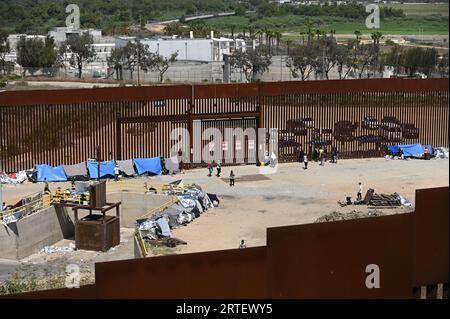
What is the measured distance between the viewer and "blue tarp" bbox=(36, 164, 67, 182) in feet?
107

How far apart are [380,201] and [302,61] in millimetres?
47664

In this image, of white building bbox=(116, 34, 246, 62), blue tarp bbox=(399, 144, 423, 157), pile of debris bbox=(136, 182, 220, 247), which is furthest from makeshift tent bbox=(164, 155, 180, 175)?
white building bbox=(116, 34, 246, 62)

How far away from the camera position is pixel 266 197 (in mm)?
30391

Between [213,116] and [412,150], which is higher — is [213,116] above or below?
above

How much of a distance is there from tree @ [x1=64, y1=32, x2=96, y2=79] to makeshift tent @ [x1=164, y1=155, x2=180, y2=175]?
143 ft

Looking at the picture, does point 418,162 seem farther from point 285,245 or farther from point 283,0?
point 283,0

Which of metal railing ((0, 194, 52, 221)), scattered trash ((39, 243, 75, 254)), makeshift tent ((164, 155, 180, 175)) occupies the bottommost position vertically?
scattered trash ((39, 243, 75, 254))

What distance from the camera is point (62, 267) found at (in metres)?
22.8

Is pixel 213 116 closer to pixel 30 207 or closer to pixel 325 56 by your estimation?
pixel 30 207

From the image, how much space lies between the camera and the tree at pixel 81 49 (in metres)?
78.1

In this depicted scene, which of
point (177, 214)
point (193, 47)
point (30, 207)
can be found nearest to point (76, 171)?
point (30, 207)

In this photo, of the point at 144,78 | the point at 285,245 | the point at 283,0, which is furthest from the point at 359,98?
the point at 283,0

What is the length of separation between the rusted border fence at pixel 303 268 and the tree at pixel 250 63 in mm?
63028

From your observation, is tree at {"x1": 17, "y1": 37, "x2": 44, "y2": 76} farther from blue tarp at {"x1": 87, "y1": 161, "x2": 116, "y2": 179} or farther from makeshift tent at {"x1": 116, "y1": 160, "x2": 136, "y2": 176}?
blue tarp at {"x1": 87, "y1": 161, "x2": 116, "y2": 179}
